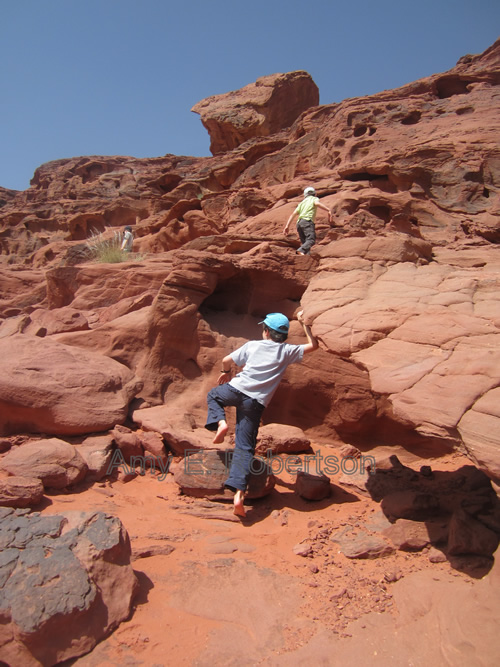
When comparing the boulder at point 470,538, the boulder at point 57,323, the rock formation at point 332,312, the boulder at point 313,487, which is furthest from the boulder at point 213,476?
the boulder at point 57,323

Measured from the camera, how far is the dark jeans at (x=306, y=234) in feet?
19.4

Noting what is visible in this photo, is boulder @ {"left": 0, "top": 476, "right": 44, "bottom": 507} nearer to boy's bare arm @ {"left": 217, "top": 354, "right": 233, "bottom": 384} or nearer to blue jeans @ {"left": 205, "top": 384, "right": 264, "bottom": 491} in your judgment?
blue jeans @ {"left": 205, "top": 384, "right": 264, "bottom": 491}

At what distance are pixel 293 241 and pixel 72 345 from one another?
332 cm

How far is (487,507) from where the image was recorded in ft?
10.3

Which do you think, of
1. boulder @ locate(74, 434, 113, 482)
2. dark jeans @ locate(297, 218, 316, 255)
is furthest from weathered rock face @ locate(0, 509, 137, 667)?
dark jeans @ locate(297, 218, 316, 255)

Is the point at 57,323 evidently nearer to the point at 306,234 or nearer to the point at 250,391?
the point at 306,234

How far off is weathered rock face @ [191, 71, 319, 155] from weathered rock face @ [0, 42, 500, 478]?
7394mm

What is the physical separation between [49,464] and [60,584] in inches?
68.4

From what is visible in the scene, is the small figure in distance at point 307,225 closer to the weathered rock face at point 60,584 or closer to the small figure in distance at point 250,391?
the small figure in distance at point 250,391

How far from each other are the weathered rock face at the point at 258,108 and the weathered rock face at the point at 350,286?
7394 millimetres

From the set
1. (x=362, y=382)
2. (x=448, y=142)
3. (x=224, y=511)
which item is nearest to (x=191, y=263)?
(x=362, y=382)

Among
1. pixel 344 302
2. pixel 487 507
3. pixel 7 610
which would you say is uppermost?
pixel 344 302

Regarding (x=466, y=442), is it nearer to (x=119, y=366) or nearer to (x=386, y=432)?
(x=386, y=432)

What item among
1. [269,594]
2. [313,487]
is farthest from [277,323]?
[269,594]
